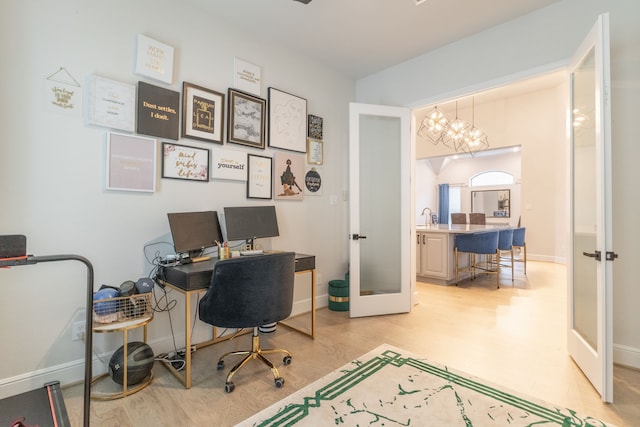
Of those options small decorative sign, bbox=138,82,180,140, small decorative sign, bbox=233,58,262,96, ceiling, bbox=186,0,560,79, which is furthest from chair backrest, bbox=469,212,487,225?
small decorative sign, bbox=138,82,180,140

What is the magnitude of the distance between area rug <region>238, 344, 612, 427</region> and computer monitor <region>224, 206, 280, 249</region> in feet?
4.34

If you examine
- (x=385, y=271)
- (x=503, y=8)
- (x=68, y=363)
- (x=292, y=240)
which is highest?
(x=503, y=8)

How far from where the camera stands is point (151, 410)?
1806mm

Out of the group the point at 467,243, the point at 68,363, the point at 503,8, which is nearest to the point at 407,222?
the point at 467,243

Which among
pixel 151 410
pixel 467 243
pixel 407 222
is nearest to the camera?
pixel 151 410

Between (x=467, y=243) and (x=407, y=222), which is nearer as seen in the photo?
(x=407, y=222)

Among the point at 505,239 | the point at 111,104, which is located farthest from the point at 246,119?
the point at 505,239

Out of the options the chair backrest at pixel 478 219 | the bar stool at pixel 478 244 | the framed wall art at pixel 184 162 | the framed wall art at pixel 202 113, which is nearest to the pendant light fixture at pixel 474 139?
the chair backrest at pixel 478 219

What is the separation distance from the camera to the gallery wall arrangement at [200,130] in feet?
7.30

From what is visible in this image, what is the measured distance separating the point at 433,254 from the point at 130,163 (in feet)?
14.1

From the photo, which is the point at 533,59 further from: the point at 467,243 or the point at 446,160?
the point at 446,160

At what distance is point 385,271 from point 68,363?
9.64 ft

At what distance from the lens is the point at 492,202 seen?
9.48 metres

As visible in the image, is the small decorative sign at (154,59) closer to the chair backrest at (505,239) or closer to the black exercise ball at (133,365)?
the black exercise ball at (133,365)
